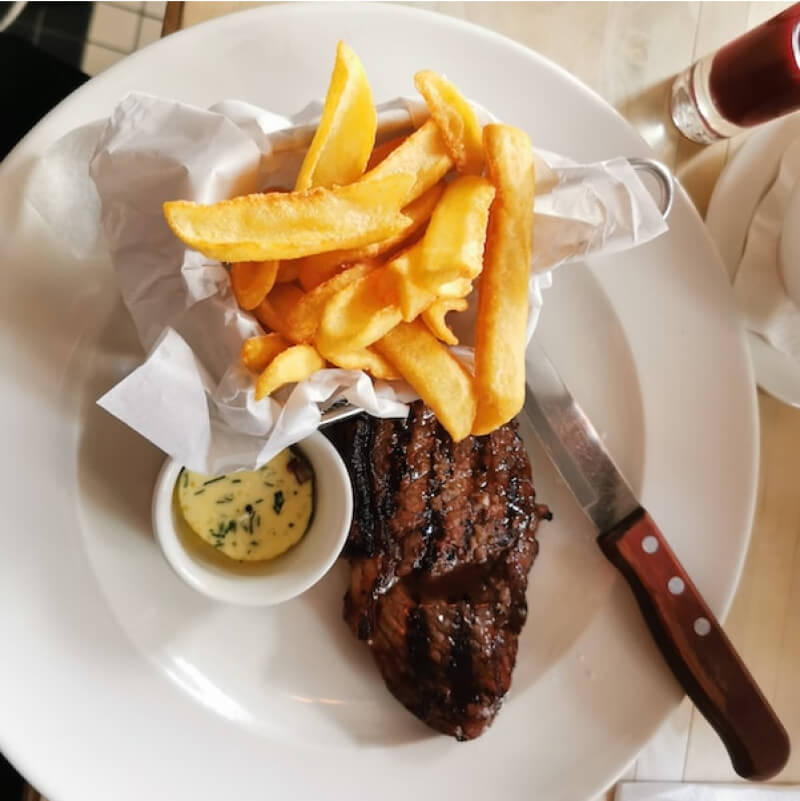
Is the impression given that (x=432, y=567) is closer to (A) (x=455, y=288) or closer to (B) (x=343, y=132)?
(A) (x=455, y=288)

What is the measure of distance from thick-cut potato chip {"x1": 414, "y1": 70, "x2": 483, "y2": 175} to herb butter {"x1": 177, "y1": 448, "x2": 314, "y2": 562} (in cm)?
49

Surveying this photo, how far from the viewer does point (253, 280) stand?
2.98 feet

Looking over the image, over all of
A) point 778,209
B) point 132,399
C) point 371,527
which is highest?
point 132,399

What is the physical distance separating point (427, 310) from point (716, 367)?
0.62 metres

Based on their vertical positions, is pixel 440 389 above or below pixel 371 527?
above

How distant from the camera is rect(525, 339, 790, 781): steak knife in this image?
1264mm

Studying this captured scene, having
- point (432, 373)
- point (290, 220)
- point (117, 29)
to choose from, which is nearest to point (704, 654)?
point (432, 373)

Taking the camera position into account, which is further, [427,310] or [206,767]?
[206,767]

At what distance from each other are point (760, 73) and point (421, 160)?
65cm

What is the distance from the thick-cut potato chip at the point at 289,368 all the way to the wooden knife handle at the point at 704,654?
0.63 m

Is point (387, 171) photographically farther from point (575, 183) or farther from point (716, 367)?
point (716, 367)

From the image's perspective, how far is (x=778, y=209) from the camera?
1.30m

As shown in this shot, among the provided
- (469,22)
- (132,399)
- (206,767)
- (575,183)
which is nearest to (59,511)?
(132,399)

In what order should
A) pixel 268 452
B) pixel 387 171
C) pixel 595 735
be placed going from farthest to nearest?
pixel 595 735 < pixel 268 452 < pixel 387 171
